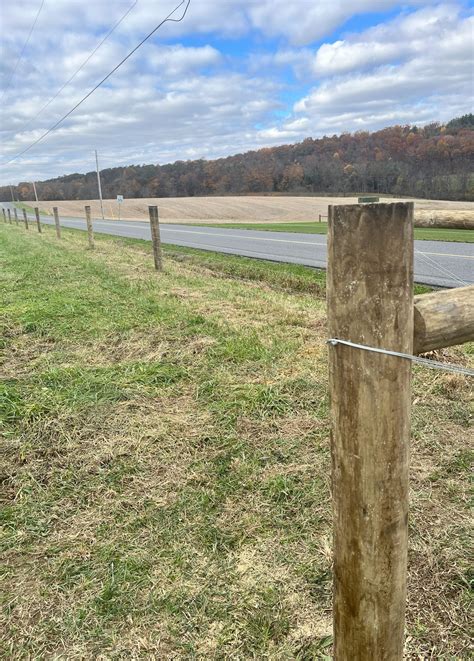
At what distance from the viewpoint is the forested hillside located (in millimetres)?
54625

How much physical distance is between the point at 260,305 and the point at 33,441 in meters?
4.17

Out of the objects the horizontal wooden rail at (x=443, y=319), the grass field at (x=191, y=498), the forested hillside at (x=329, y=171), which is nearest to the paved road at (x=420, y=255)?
the grass field at (x=191, y=498)

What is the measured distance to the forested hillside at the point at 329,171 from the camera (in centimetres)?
5462

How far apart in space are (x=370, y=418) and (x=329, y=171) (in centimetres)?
8142

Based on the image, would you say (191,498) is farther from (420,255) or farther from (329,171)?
(329,171)

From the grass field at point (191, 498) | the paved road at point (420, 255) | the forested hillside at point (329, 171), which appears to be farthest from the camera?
the forested hillside at point (329, 171)

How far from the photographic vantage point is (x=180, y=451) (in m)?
3.24

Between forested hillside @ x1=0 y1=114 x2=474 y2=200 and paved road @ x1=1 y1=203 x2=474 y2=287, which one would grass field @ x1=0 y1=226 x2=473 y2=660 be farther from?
forested hillside @ x1=0 y1=114 x2=474 y2=200

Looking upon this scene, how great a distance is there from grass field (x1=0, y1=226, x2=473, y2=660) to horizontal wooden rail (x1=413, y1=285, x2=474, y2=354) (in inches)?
52.9

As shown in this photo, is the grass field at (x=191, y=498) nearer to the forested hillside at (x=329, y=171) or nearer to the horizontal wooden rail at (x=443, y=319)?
the horizontal wooden rail at (x=443, y=319)

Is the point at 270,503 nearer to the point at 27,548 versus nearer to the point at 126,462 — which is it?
the point at 126,462

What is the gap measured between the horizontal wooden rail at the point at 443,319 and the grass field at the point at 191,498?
4.41 ft

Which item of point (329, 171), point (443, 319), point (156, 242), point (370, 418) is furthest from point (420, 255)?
point (329, 171)

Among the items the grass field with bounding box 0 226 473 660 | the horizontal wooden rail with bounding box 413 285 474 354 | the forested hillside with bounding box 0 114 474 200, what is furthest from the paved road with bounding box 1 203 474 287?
the forested hillside with bounding box 0 114 474 200
